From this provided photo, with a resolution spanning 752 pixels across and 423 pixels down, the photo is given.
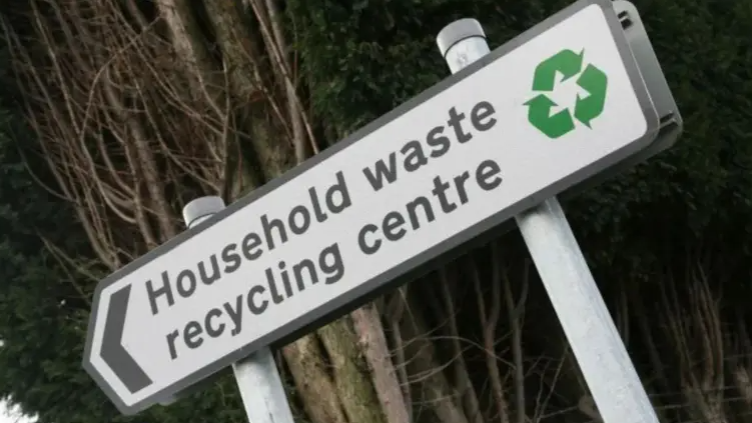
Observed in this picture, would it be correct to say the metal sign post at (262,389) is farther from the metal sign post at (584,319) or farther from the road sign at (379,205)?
the metal sign post at (584,319)

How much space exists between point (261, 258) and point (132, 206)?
7.61 ft

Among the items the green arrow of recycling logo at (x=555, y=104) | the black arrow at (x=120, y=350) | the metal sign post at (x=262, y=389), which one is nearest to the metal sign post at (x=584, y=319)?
the green arrow of recycling logo at (x=555, y=104)

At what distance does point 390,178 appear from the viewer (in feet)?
4.29

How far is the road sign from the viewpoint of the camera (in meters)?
1.14

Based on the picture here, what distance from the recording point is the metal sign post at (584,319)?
1076mm

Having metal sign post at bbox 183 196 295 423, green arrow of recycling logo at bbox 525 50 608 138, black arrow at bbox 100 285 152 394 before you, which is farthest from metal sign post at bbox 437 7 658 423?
black arrow at bbox 100 285 152 394

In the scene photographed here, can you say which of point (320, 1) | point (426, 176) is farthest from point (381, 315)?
point (426, 176)

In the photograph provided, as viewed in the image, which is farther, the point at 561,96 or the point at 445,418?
the point at 445,418

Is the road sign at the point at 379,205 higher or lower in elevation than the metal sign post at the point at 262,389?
higher

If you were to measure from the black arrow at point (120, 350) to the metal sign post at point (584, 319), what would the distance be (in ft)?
2.43

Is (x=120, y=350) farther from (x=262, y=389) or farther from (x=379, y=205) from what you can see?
(x=379, y=205)

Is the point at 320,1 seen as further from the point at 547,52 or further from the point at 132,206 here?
the point at 547,52

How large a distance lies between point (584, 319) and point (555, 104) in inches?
12.2

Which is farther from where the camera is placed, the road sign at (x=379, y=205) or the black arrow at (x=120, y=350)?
the black arrow at (x=120, y=350)
